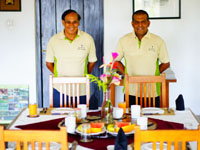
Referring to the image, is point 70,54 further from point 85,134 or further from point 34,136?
point 34,136

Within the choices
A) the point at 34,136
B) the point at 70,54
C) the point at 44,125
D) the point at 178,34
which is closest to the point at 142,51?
the point at 70,54

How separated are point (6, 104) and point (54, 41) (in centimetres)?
167

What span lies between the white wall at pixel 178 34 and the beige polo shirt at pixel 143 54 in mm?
1076

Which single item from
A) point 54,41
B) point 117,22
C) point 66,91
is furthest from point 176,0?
point 66,91

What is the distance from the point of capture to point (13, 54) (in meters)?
4.70

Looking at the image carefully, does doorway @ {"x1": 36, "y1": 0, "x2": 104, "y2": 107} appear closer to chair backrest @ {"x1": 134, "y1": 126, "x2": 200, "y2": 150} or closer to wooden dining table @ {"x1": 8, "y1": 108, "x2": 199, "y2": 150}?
wooden dining table @ {"x1": 8, "y1": 108, "x2": 199, "y2": 150}

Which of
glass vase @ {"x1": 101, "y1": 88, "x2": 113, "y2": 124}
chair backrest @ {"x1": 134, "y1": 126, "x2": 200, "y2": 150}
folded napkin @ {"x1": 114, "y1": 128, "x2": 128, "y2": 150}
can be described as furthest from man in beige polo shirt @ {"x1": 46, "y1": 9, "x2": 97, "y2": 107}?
chair backrest @ {"x1": 134, "y1": 126, "x2": 200, "y2": 150}

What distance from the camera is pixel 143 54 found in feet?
11.4

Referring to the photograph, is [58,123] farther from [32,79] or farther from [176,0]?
[176,0]

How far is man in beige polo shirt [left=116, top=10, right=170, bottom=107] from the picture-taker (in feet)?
11.3

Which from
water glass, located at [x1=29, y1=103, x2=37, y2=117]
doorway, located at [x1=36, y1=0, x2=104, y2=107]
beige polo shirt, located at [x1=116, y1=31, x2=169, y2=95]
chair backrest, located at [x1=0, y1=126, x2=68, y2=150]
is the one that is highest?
doorway, located at [x1=36, y1=0, x2=104, y2=107]

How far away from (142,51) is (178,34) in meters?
1.31

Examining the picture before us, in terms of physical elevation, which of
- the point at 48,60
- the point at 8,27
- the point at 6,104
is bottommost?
the point at 6,104

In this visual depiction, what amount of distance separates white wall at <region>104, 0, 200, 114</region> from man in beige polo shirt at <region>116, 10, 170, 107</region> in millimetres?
1071
